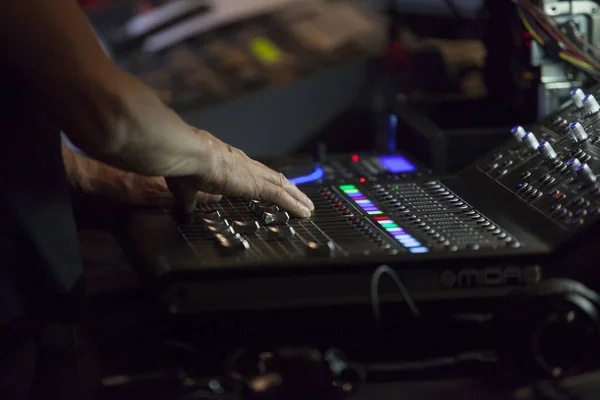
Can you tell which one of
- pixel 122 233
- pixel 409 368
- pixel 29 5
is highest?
pixel 29 5

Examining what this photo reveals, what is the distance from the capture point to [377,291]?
1.02 metres

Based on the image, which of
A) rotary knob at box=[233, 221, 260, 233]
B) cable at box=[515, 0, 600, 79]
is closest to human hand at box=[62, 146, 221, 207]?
rotary knob at box=[233, 221, 260, 233]

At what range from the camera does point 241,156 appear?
3.88 ft

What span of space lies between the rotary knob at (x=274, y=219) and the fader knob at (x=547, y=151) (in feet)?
1.26

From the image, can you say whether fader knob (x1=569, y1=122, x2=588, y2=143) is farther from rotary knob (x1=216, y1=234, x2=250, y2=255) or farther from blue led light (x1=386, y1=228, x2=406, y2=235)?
rotary knob (x1=216, y1=234, x2=250, y2=255)

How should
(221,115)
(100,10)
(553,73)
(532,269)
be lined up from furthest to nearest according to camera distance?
1. (100,10)
2. (221,115)
3. (553,73)
4. (532,269)

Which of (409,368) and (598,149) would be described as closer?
(409,368)

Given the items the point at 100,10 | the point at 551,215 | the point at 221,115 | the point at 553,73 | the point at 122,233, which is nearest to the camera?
the point at 551,215

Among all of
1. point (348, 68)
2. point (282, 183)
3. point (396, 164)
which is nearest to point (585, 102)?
point (396, 164)

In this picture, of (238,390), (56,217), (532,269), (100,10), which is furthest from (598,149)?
(100,10)

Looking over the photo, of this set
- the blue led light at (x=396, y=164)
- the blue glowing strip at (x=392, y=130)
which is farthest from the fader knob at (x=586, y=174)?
the blue glowing strip at (x=392, y=130)

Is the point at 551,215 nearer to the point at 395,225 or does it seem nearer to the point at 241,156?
the point at 395,225

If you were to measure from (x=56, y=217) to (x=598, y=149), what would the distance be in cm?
72

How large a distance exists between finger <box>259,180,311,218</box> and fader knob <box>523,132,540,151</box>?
1.21 feet
